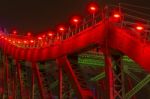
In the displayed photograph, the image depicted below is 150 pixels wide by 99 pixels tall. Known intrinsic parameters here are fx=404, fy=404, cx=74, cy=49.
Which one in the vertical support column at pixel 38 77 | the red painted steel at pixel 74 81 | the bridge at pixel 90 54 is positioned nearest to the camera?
the bridge at pixel 90 54

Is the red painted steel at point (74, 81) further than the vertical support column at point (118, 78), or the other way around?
the red painted steel at point (74, 81)

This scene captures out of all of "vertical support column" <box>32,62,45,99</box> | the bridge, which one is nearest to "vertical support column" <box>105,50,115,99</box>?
the bridge

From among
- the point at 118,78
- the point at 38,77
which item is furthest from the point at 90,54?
the point at 118,78

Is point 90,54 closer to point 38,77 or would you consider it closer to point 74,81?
point 74,81

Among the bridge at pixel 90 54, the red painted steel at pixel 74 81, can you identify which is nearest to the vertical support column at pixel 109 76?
the bridge at pixel 90 54

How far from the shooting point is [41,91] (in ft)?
149

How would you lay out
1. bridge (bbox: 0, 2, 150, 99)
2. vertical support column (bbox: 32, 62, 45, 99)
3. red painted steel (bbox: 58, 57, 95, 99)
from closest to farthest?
bridge (bbox: 0, 2, 150, 99) → red painted steel (bbox: 58, 57, 95, 99) → vertical support column (bbox: 32, 62, 45, 99)

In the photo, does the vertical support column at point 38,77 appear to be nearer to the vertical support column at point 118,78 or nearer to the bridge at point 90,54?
the bridge at point 90,54

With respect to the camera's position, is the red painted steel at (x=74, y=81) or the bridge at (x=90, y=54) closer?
the bridge at (x=90, y=54)

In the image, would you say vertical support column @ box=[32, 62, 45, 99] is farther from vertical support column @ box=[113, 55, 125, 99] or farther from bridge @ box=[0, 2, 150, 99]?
vertical support column @ box=[113, 55, 125, 99]

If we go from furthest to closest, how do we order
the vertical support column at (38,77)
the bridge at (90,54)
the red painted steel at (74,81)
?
the vertical support column at (38,77) → the red painted steel at (74,81) → the bridge at (90,54)

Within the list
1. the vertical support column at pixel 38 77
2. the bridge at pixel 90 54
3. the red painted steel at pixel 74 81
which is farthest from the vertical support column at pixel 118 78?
the vertical support column at pixel 38 77

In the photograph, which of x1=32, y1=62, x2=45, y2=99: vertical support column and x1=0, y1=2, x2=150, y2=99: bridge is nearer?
x1=0, y1=2, x2=150, y2=99: bridge

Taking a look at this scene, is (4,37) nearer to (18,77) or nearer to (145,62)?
(18,77)
